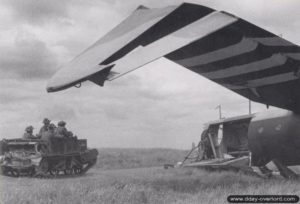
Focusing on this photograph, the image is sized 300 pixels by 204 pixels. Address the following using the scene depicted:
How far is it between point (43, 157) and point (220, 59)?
358 inches

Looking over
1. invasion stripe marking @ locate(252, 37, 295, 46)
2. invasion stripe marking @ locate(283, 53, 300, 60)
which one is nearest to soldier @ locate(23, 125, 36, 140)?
invasion stripe marking @ locate(283, 53, 300, 60)

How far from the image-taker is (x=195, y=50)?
23.0ft

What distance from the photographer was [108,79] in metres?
5.81

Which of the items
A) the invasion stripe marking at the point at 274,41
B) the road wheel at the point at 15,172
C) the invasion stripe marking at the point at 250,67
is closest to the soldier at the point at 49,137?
the road wheel at the point at 15,172

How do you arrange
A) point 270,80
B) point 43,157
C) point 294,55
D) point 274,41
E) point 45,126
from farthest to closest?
point 45,126 < point 43,157 < point 270,80 < point 294,55 < point 274,41

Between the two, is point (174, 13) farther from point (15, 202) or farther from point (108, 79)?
point (15, 202)

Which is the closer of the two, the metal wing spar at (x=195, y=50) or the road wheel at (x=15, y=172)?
the metal wing spar at (x=195, y=50)

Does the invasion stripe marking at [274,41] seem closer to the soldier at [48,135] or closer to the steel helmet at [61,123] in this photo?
the soldier at [48,135]

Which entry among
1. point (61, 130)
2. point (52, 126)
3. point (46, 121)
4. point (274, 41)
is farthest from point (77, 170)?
point (274, 41)

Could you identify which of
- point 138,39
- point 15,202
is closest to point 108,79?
point 138,39

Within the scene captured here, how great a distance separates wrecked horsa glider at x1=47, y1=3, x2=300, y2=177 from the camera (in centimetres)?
565

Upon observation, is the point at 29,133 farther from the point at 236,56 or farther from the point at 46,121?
the point at 236,56

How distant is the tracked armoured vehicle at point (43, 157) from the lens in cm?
1452

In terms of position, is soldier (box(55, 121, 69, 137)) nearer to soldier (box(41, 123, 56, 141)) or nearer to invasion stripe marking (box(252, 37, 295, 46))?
soldier (box(41, 123, 56, 141))
